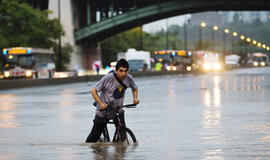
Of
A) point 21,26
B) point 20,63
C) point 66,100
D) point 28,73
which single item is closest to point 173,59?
point 21,26

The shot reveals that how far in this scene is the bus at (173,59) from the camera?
92625mm

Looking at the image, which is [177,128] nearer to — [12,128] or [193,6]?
[12,128]

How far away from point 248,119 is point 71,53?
76642mm

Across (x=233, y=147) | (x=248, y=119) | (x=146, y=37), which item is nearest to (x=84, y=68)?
(x=146, y=37)

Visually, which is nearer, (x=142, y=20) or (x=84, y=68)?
(x=142, y=20)

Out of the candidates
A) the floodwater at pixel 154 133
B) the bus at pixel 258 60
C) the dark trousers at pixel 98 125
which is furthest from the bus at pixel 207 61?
the dark trousers at pixel 98 125

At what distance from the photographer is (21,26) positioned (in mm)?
76688

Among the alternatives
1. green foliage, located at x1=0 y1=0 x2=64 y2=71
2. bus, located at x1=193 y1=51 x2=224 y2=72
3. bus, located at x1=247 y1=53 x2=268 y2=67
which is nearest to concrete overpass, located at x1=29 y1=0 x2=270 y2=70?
green foliage, located at x1=0 y1=0 x2=64 y2=71

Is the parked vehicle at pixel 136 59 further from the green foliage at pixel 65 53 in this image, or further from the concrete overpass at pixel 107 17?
the green foliage at pixel 65 53

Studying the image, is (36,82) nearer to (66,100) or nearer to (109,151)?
(66,100)

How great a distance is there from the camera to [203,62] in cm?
10738

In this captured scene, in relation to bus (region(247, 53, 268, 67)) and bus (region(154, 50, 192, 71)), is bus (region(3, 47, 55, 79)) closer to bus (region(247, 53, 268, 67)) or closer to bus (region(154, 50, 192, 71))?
bus (region(154, 50, 192, 71))

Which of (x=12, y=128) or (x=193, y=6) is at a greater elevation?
(x=193, y=6)

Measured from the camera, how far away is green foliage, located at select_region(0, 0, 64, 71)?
74125 mm
